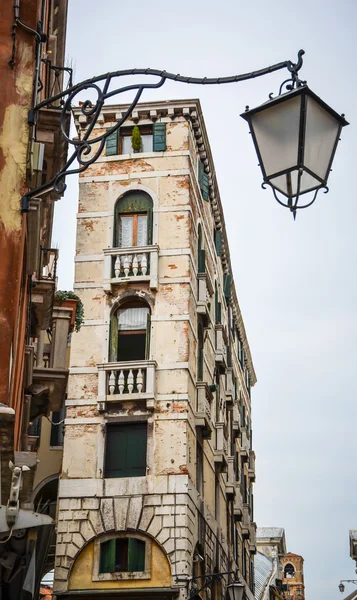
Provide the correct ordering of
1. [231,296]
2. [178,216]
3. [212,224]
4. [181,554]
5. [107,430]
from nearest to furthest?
[181,554] → [107,430] → [178,216] → [212,224] → [231,296]

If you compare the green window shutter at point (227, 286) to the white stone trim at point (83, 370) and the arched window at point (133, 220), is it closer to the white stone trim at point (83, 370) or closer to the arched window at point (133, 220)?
the arched window at point (133, 220)

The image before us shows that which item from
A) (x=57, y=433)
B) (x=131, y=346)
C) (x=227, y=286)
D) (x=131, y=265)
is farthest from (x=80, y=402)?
(x=227, y=286)

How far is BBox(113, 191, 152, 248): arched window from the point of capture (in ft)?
92.5

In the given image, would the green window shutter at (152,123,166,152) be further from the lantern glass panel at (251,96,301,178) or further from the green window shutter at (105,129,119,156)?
the lantern glass panel at (251,96,301,178)

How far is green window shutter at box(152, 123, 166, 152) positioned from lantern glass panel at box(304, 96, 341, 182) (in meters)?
22.5

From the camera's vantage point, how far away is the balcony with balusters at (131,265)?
2728 cm

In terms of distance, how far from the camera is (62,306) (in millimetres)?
20641

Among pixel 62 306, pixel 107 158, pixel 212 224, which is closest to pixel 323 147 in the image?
pixel 62 306

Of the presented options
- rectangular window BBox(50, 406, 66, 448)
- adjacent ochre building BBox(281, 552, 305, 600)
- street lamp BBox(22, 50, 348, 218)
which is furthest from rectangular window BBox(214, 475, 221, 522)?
adjacent ochre building BBox(281, 552, 305, 600)

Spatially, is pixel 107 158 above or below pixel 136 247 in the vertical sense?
above

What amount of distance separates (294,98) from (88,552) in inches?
796

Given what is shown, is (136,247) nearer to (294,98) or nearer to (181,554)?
(181,554)

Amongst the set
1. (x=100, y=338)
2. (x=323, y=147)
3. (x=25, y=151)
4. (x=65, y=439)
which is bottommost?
(x=323, y=147)

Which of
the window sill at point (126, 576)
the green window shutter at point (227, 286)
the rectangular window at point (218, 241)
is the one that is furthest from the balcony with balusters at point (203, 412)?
the green window shutter at point (227, 286)
